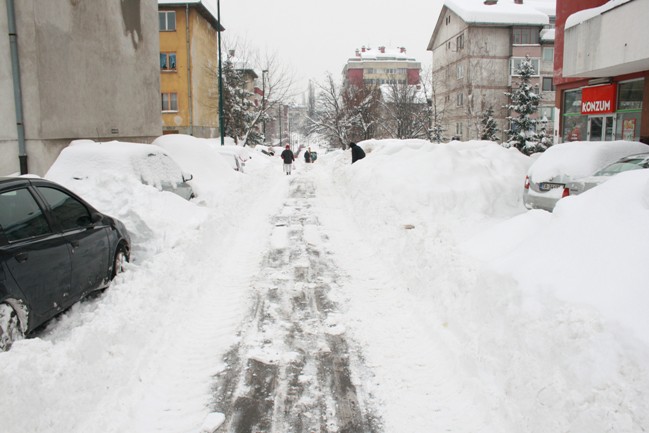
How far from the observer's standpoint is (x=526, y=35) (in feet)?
150

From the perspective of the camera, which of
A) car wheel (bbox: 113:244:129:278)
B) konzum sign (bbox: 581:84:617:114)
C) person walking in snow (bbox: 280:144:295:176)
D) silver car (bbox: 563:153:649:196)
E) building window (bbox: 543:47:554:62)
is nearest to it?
car wheel (bbox: 113:244:129:278)

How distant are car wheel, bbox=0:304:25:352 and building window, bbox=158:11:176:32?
121 ft

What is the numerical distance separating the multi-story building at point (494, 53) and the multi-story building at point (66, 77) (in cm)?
3206

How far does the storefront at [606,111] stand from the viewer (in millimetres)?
17344

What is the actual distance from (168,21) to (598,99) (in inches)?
1178

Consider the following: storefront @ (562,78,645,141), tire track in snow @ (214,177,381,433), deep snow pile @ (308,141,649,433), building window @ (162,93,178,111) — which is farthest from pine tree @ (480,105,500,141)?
tire track in snow @ (214,177,381,433)

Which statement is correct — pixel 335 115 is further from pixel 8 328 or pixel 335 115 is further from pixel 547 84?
pixel 8 328

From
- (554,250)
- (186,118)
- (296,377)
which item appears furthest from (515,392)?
(186,118)

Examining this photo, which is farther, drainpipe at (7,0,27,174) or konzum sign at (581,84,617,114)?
konzum sign at (581,84,617,114)

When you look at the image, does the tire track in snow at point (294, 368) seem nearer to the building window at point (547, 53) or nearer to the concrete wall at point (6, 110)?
the concrete wall at point (6, 110)

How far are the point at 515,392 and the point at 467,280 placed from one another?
78.9 inches

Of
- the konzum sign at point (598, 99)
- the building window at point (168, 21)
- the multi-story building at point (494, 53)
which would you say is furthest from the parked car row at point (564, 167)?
the multi-story building at point (494, 53)

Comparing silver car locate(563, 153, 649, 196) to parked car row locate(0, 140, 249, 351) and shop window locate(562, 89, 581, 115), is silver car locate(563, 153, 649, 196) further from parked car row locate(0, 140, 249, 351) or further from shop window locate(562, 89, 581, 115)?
shop window locate(562, 89, 581, 115)

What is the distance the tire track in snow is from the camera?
389 centimetres
